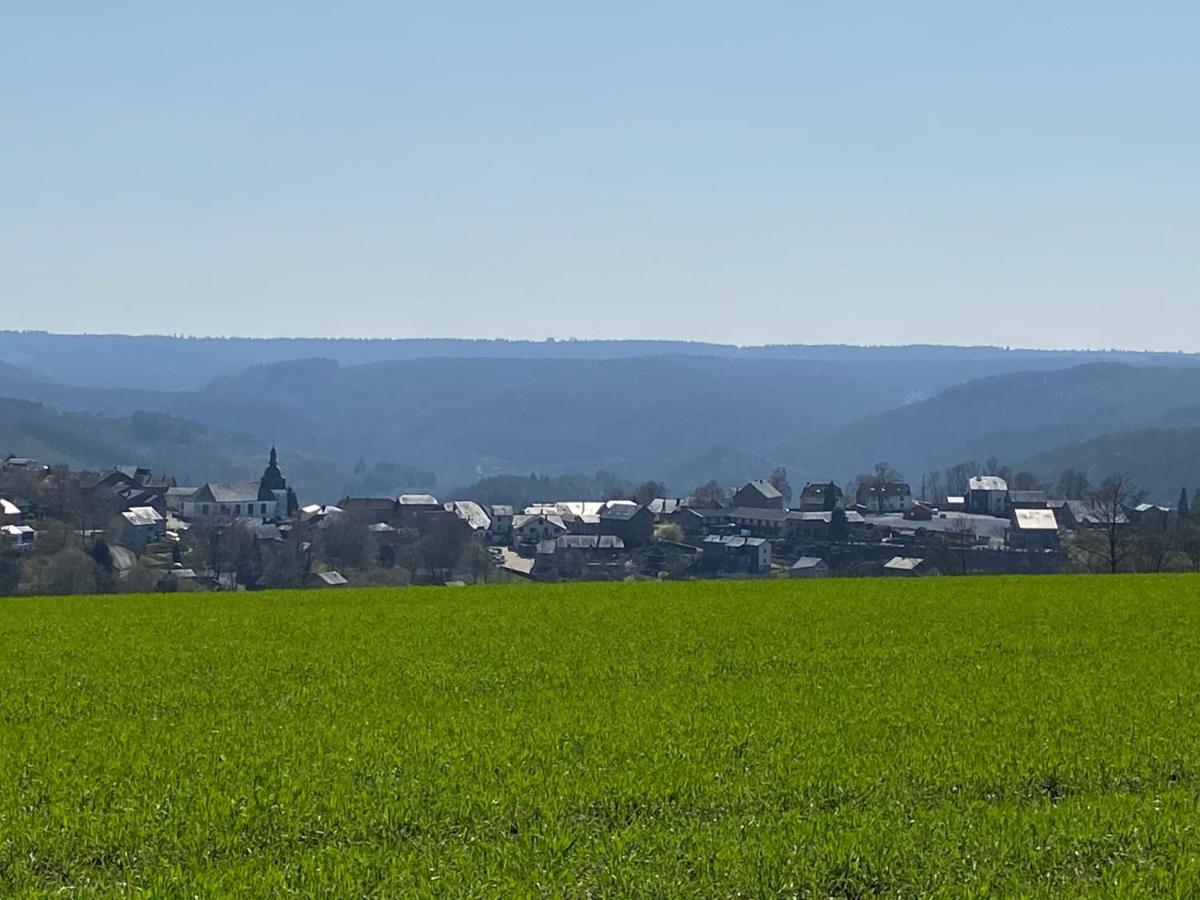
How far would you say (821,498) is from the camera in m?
195

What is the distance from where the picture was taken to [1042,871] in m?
11.4

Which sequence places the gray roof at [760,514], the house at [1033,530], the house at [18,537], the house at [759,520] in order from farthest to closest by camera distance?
the gray roof at [760,514] → the house at [759,520] → the house at [1033,530] → the house at [18,537]

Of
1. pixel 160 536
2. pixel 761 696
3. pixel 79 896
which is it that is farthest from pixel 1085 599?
pixel 160 536

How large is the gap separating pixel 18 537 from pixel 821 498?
108 meters

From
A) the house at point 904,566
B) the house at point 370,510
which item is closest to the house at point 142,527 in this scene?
the house at point 370,510

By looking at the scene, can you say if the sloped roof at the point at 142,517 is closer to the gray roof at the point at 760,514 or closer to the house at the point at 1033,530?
the gray roof at the point at 760,514

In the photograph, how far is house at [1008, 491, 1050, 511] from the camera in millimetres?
191375

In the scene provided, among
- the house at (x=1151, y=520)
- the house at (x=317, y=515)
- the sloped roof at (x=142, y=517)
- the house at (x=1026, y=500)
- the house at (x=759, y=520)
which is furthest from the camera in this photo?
the house at (x=1026, y=500)

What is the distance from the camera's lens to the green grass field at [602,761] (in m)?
11.5

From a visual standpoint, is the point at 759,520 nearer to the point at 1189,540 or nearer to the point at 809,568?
the point at 809,568

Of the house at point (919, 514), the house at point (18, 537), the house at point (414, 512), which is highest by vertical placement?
the house at point (919, 514)

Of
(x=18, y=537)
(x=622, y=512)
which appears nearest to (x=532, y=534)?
(x=622, y=512)

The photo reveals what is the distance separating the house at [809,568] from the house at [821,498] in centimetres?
2567

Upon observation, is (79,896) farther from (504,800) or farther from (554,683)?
(554,683)
